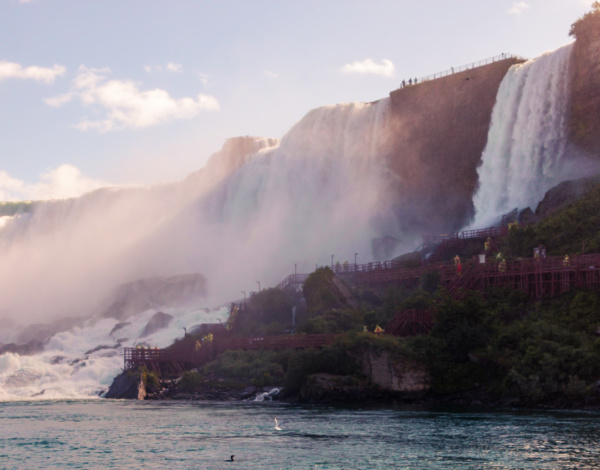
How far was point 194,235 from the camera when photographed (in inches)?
4183

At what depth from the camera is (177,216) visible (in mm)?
110375

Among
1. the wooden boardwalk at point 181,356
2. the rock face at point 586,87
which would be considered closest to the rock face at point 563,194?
the rock face at point 586,87

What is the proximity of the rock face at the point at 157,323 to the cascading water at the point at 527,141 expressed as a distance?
3281cm

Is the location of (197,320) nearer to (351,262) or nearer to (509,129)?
(351,262)

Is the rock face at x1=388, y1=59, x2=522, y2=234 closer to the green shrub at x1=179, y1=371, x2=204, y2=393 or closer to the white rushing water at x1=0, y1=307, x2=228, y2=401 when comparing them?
the white rushing water at x1=0, y1=307, x2=228, y2=401

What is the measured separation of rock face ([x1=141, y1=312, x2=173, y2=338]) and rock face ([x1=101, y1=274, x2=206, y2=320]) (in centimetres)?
1000

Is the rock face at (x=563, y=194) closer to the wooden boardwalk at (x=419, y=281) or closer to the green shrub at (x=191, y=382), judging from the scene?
the wooden boardwalk at (x=419, y=281)

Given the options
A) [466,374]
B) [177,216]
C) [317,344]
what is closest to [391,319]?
[317,344]

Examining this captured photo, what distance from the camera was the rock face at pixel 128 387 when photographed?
56062 mm

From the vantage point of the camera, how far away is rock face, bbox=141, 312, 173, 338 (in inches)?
3265

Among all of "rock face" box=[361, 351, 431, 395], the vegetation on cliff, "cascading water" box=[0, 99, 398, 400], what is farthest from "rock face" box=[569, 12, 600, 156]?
"rock face" box=[361, 351, 431, 395]

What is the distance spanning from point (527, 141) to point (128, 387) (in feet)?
121

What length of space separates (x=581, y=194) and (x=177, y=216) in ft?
210

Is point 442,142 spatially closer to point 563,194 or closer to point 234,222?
point 563,194
